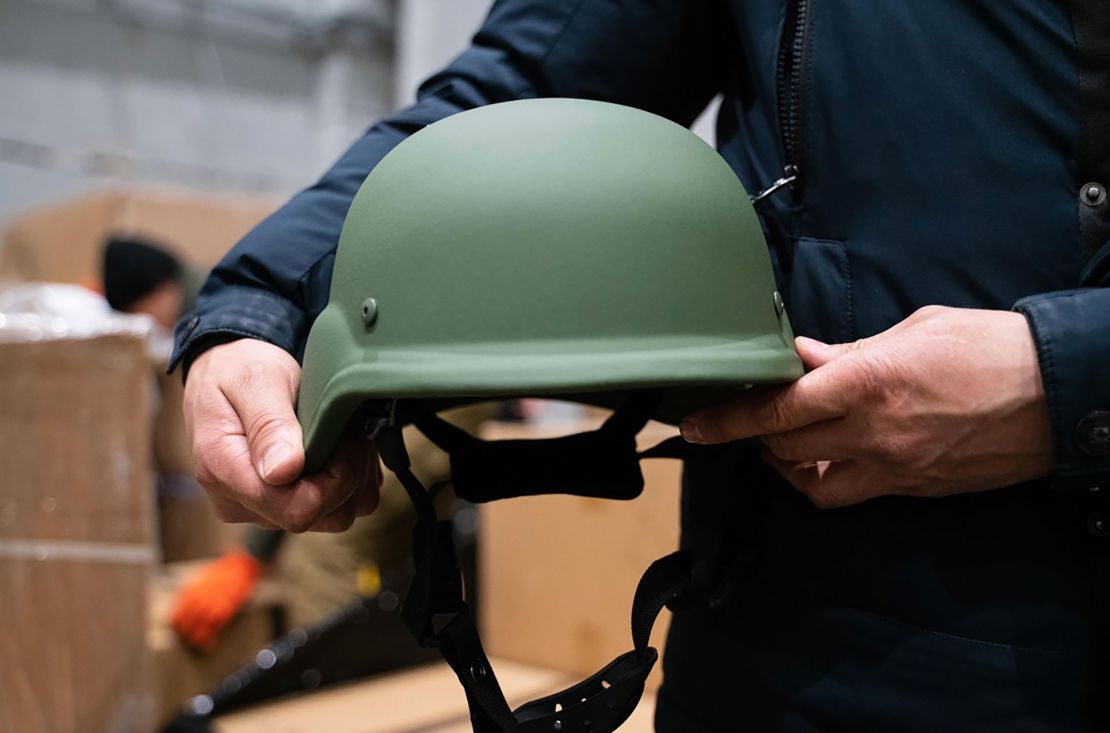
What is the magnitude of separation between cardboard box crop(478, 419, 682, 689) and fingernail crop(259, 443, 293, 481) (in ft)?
2.53

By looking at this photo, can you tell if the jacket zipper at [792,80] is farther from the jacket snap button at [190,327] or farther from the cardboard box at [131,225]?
the cardboard box at [131,225]

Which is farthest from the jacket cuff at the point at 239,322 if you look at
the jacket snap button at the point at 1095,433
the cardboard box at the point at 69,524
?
the cardboard box at the point at 69,524

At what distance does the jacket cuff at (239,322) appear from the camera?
672mm

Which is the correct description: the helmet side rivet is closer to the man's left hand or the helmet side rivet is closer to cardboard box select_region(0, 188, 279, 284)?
the man's left hand

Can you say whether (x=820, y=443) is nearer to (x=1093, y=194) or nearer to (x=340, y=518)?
(x=1093, y=194)

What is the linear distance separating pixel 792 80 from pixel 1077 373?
0.25 m

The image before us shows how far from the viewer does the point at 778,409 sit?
21.2 inches

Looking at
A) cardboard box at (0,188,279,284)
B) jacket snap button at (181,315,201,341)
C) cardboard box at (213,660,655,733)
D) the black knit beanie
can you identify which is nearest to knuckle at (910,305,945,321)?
jacket snap button at (181,315,201,341)

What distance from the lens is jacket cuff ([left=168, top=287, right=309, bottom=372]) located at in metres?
0.67

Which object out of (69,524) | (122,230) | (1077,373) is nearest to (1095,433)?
(1077,373)

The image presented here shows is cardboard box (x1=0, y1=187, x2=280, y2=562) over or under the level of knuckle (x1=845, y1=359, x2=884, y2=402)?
under

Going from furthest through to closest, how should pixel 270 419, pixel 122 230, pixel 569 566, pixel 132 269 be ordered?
pixel 122 230 < pixel 132 269 < pixel 569 566 < pixel 270 419

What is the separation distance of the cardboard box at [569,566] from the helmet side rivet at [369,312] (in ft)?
2.49

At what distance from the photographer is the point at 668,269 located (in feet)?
1.84
